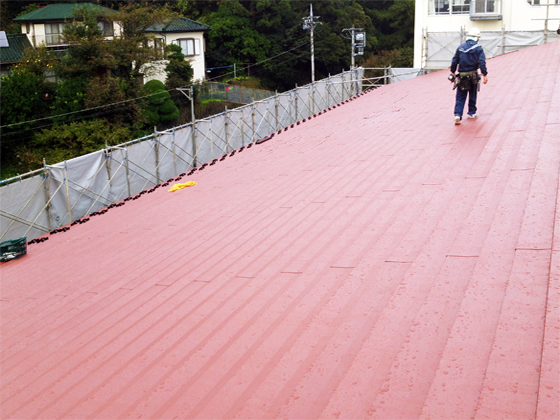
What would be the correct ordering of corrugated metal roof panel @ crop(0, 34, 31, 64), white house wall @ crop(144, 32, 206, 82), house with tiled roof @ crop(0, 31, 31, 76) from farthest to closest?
white house wall @ crop(144, 32, 206, 82) → corrugated metal roof panel @ crop(0, 34, 31, 64) → house with tiled roof @ crop(0, 31, 31, 76)

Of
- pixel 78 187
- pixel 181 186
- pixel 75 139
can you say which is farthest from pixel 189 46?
pixel 181 186

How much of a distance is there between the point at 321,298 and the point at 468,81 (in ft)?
18.0

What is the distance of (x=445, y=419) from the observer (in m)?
2.52

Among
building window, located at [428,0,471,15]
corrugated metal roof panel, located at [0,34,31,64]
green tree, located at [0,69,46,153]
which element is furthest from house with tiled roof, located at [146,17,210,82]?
building window, located at [428,0,471,15]

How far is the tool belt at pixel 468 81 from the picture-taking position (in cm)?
819

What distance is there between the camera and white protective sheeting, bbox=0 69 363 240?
Answer: 1270cm

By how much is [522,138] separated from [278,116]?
16.6m

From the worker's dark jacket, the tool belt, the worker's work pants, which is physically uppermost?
the worker's dark jacket

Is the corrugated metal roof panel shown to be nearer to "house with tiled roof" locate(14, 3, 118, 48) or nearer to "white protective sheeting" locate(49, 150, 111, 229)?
"house with tiled roof" locate(14, 3, 118, 48)

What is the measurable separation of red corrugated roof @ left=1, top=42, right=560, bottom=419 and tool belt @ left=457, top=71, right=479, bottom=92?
0.85m

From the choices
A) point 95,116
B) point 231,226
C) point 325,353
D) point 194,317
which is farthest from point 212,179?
point 95,116

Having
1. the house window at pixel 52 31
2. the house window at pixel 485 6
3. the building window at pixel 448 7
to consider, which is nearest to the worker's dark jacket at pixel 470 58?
the building window at pixel 448 7

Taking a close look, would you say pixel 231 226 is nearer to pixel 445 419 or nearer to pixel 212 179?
pixel 212 179

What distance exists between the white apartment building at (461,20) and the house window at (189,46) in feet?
64.7
